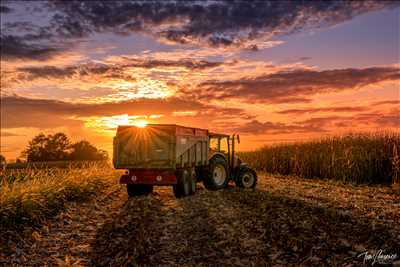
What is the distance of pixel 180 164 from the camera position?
17.2m

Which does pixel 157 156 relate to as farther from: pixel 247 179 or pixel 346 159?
pixel 346 159

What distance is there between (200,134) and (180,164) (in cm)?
257

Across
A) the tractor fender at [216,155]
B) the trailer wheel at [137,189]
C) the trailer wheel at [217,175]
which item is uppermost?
the tractor fender at [216,155]

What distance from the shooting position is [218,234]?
35.2ft

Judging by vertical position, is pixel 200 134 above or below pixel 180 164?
above

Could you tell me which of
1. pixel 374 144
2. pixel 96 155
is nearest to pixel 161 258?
pixel 374 144

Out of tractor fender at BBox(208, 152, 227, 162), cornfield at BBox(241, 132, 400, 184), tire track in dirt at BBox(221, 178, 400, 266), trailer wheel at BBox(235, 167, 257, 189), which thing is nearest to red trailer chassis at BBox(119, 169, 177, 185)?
tractor fender at BBox(208, 152, 227, 162)

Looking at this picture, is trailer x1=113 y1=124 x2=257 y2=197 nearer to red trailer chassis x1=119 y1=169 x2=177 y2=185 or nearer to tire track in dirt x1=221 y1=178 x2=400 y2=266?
red trailer chassis x1=119 y1=169 x2=177 y2=185

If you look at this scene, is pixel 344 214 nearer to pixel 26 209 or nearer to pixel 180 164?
pixel 180 164

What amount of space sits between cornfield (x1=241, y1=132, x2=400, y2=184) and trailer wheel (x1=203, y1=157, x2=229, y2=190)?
7378mm

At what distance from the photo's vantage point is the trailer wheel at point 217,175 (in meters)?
19.5

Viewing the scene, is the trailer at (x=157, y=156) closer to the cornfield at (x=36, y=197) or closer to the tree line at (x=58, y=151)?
the cornfield at (x=36, y=197)

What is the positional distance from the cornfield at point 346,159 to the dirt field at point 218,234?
880 centimetres

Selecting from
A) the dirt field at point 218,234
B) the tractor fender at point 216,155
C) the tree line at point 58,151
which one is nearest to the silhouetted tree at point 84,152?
the tree line at point 58,151
